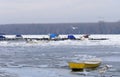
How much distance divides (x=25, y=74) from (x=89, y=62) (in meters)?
6.51

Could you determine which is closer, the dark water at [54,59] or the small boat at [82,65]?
the small boat at [82,65]

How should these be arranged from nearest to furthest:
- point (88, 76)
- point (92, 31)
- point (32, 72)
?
1. point (88, 76)
2. point (32, 72)
3. point (92, 31)

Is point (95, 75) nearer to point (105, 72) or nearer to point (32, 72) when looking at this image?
point (105, 72)

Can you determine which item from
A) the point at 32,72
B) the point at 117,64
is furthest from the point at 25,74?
the point at 117,64

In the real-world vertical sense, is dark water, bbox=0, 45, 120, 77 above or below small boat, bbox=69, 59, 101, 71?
below

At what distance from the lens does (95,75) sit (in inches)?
1186

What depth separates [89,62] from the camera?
3575 cm

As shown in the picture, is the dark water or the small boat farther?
the dark water

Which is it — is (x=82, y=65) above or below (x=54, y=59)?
above

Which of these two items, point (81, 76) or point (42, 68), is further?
point (42, 68)

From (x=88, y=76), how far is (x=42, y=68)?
6562 mm

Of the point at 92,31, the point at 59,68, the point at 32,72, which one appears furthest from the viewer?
the point at 92,31

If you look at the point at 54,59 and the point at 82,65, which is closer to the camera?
the point at 82,65

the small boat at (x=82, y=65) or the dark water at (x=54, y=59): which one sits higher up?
the small boat at (x=82, y=65)
